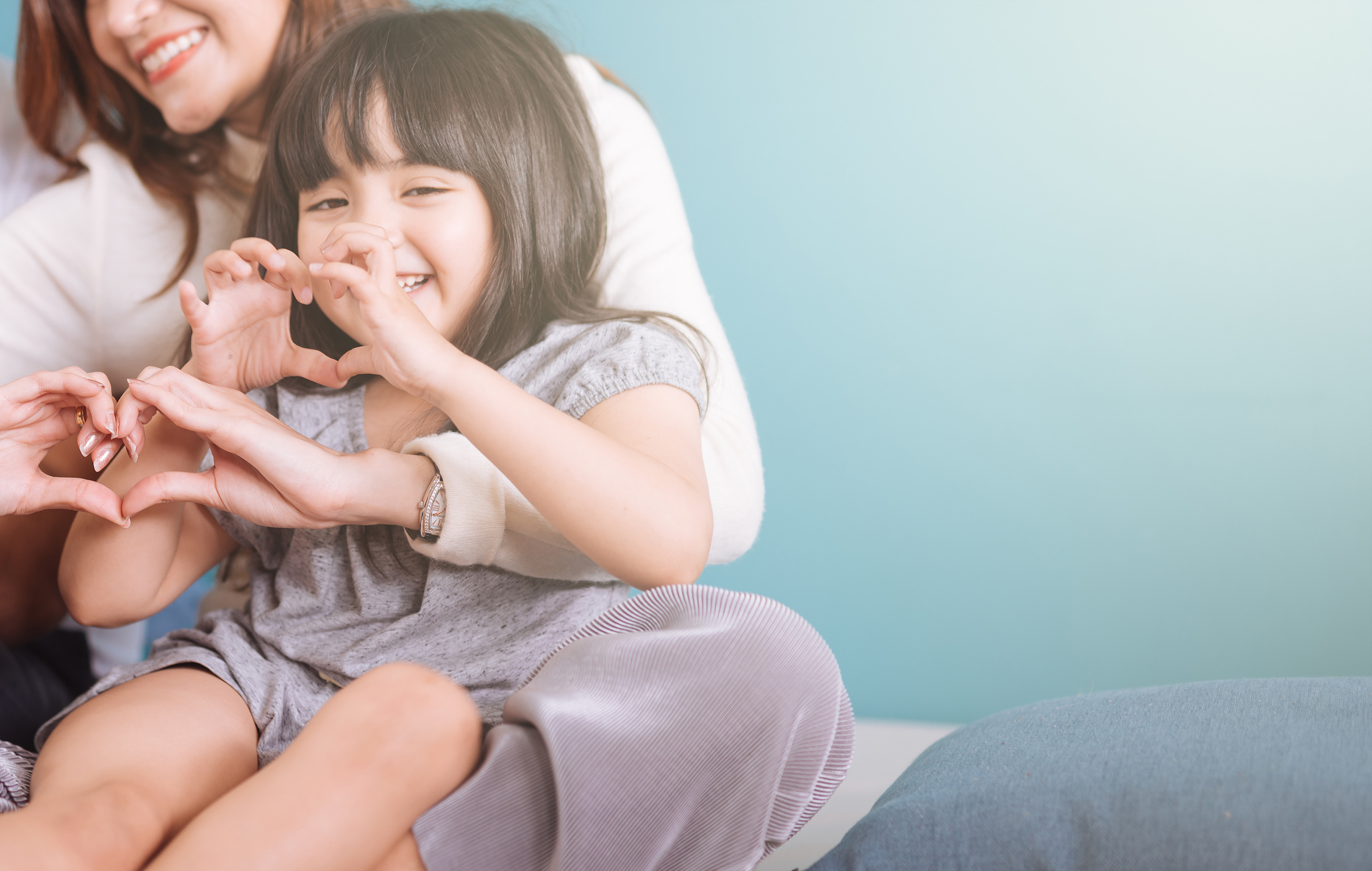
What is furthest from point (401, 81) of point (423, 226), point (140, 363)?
point (140, 363)

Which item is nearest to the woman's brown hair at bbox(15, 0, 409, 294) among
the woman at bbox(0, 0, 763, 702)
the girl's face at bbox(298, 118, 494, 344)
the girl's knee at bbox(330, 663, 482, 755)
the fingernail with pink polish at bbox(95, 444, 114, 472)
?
the woman at bbox(0, 0, 763, 702)

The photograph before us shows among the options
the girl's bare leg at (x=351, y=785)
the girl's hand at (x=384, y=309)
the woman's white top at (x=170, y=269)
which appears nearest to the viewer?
the girl's bare leg at (x=351, y=785)

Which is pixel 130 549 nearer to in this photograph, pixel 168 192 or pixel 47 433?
pixel 47 433

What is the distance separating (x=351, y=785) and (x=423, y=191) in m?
0.44

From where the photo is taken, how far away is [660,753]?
0.47m

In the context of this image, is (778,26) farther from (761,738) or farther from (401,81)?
(761,738)

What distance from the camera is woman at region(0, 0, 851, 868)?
463mm

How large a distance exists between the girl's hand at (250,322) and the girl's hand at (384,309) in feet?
0.20

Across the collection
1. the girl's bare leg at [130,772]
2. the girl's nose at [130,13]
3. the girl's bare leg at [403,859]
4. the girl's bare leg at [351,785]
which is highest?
the girl's nose at [130,13]

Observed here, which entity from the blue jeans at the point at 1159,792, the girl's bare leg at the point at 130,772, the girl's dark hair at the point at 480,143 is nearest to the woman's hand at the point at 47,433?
the girl's bare leg at the point at 130,772

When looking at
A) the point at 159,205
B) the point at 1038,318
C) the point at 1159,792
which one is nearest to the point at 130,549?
the point at 159,205

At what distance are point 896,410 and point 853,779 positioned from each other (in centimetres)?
41

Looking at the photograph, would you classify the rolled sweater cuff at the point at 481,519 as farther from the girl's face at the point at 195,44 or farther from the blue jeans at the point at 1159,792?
the girl's face at the point at 195,44

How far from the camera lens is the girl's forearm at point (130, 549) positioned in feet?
2.16
